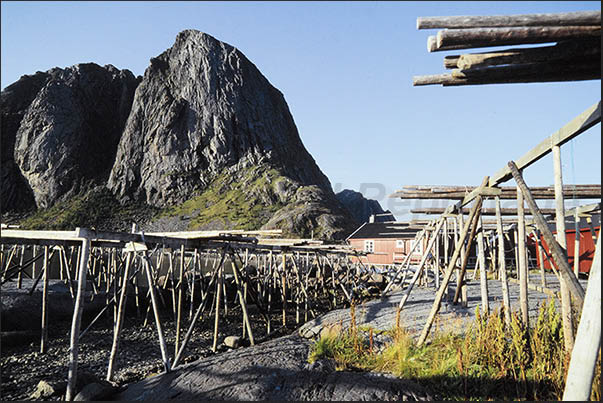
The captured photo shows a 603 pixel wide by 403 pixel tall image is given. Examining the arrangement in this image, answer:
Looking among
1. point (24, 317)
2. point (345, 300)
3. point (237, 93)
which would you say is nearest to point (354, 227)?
point (345, 300)

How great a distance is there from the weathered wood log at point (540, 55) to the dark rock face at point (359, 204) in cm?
12600

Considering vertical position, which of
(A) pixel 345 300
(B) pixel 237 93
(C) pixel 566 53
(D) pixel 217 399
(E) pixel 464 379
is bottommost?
(A) pixel 345 300

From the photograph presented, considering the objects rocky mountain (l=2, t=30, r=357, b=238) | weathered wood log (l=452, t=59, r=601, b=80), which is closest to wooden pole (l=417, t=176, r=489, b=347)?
weathered wood log (l=452, t=59, r=601, b=80)

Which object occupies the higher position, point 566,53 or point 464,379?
point 566,53

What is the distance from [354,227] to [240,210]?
18264 mm

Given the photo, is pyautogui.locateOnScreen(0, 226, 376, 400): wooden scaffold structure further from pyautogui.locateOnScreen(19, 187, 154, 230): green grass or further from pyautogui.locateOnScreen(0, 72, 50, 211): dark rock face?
pyautogui.locateOnScreen(0, 72, 50, 211): dark rock face

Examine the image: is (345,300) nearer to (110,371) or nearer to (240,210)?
(110,371)

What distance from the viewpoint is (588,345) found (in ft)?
10.1

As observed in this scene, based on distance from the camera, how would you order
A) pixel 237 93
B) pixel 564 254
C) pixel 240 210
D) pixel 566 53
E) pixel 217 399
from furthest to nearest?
pixel 237 93 < pixel 240 210 < pixel 217 399 < pixel 564 254 < pixel 566 53

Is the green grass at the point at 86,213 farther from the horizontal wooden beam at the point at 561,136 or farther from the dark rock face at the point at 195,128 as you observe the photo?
the horizontal wooden beam at the point at 561,136

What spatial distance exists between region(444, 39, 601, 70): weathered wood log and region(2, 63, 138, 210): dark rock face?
8644 cm

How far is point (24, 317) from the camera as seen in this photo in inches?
505

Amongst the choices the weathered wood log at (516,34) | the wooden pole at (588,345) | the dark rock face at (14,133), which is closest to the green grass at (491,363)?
the wooden pole at (588,345)

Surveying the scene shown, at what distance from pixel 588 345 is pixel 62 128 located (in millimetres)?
93601
